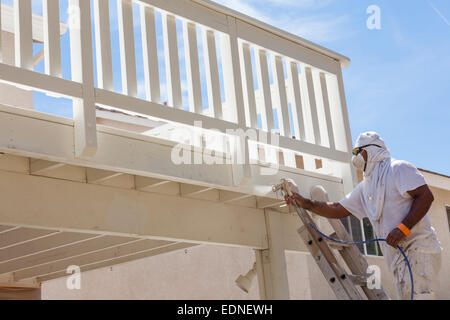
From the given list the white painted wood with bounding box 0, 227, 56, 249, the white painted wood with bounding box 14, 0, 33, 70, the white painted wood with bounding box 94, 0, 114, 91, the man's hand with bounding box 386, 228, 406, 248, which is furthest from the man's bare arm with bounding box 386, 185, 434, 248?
the white painted wood with bounding box 0, 227, 56, 249

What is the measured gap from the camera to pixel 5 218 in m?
5.77

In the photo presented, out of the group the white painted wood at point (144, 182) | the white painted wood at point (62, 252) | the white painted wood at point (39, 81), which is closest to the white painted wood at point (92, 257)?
the white painted wood at point (62, 252)

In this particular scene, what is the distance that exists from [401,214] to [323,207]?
3.59ft

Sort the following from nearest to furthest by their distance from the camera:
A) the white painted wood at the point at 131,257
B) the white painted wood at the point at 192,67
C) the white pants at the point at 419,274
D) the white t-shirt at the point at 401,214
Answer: the white pants at the point at 419,274
the white t-shirt at the point at 401,214
the white painted wood at the point at 192,67
the white painted wood at the point at 131,257

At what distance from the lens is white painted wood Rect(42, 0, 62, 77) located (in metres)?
5.43

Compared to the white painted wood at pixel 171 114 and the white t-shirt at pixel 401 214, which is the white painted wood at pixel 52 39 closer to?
the white painted wood at pixel 171 114

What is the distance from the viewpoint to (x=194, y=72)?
663 cm

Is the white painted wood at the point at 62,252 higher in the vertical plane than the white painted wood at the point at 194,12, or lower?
lower

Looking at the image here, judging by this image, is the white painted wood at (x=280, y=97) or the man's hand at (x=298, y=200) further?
the white painted wood at (x=280, y=97)

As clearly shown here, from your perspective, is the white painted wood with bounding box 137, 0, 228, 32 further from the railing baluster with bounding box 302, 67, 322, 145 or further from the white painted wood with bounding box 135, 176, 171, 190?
the white painted wood with bounding box 135, 176, 171, 190

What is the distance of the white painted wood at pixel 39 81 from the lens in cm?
509

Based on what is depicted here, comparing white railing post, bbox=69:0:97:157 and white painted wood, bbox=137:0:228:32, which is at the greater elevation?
white painted wood, bbox=137:0:228:32

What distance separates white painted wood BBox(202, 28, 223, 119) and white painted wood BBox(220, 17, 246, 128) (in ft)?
0.51
